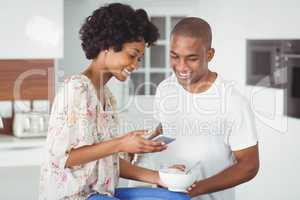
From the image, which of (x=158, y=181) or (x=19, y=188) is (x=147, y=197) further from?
(x=19, y=188)

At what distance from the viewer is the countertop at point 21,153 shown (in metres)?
2.92

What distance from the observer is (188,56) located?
57.3 inches

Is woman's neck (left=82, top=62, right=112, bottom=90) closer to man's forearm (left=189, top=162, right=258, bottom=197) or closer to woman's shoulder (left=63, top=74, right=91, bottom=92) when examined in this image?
woman's shoulder (left=63, top=74, right=91, bottom=92)

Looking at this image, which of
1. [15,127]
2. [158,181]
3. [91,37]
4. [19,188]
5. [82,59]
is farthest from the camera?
[82,59]

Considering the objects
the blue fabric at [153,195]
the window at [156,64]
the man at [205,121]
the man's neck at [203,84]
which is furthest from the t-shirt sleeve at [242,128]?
the window at [156,64]

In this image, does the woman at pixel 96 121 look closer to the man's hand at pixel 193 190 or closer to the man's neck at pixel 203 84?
the man's hand at pixel 193 190

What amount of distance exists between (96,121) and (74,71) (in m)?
2.81

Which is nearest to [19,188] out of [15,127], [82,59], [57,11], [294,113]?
[15,127]

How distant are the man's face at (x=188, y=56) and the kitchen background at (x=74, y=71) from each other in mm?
1675

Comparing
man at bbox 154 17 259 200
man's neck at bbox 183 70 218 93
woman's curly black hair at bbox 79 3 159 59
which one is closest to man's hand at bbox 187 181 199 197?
man at bbox 154 17 259 200

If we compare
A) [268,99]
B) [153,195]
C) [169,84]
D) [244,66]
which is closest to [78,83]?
[153,195]

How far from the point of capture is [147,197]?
1318mm

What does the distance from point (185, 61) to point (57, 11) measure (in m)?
1.79

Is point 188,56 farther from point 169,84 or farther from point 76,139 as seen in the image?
point 76,139
